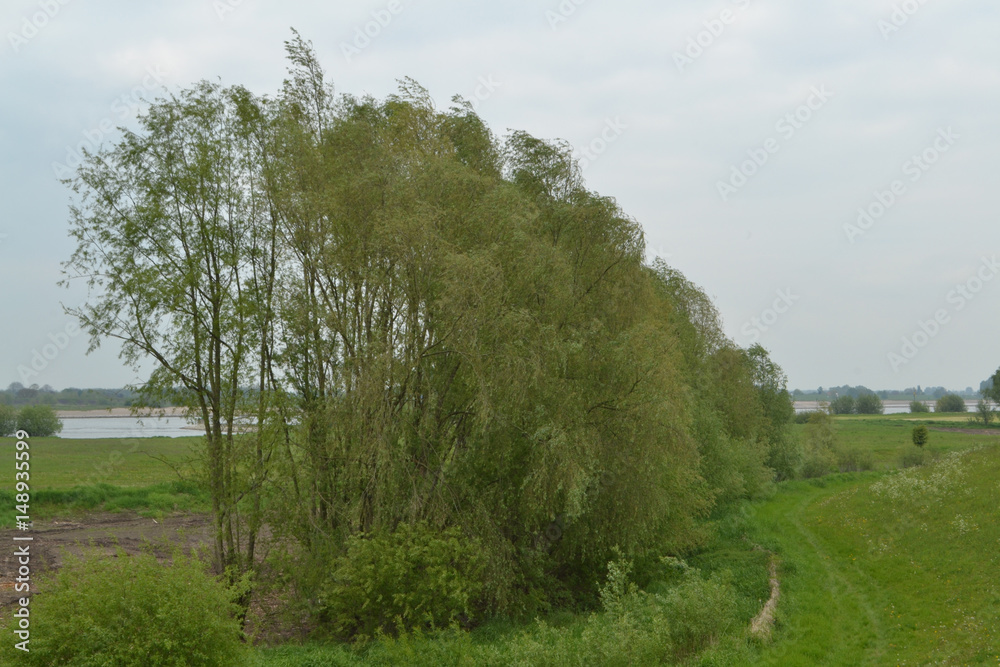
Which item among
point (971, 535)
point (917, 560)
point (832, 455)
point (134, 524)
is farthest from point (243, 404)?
point (832, 455)

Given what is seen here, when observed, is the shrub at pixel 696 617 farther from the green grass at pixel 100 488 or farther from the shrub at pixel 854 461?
the shrub at pixel 854 461

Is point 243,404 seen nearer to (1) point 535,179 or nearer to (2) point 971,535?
(1) point 535,179

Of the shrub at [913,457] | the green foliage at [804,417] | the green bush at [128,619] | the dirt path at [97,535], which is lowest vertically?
the dirt path at [97,535]

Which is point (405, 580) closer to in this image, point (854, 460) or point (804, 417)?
point (854, 460)

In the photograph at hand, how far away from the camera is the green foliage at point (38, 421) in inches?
2782

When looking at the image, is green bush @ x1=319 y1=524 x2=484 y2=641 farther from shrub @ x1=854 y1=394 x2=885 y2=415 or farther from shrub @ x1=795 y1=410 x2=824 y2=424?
shrub @ x1=854 y1=394 x2=885 y2=415

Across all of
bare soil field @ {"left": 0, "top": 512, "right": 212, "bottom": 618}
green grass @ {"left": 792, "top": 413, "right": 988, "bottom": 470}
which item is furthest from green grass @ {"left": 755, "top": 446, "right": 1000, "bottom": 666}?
green grass @ {"left": 792, "top": 413, "right": 988, "bottom": 470}

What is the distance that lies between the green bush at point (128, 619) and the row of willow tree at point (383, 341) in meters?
6.95

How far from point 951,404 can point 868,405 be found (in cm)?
1272

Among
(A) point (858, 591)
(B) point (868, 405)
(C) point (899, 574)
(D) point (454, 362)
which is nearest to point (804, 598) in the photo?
(A) point (858, 591)

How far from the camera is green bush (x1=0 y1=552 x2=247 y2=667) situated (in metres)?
10.2

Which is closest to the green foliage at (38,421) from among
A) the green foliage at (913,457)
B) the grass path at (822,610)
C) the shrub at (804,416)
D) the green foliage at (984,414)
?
the grass path at (822,610)

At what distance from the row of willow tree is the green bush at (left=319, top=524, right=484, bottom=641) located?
0.66 metres

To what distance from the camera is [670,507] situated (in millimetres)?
22766
